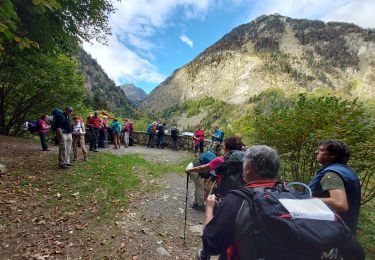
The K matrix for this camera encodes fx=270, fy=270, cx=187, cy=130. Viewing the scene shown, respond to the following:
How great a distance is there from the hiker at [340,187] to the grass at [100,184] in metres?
4.82

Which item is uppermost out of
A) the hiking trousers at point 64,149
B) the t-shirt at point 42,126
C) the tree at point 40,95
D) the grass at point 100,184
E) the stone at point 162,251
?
the tree at point 40,95

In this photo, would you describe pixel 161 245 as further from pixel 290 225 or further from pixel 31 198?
pixel 290 225

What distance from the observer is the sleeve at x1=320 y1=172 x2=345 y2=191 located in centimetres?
288

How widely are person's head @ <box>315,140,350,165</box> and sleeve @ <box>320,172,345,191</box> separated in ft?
0.91

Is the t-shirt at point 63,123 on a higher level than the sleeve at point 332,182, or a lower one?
higher

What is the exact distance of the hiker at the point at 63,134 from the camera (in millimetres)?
8883

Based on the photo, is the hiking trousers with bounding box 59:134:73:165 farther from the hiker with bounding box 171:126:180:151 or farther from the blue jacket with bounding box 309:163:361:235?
the hiker with bounding box 171:126:180:151

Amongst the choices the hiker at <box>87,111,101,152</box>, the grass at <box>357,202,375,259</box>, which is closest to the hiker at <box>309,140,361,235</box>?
the grass at <box>357,202,375,259</box>

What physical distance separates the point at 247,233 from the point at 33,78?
14881 mm

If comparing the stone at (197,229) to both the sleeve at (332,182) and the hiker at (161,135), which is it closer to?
the sleeve at (332,182)

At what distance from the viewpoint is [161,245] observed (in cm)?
539

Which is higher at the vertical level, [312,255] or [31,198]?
[312,255]

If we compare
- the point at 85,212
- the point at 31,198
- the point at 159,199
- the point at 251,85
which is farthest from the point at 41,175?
the point at 251,85

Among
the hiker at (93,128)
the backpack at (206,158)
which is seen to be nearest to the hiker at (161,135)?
the hiker at (93,128)
